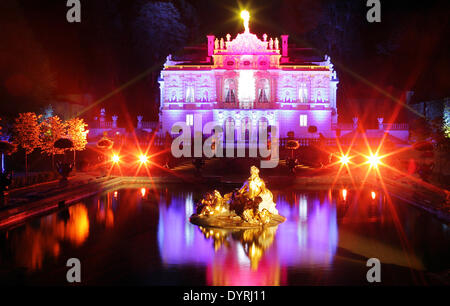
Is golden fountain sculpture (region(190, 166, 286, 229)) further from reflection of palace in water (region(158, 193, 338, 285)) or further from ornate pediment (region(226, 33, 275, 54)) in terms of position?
ornate pediment (region(226, 33, 275, 54))

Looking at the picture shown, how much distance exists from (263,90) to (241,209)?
35406 mm

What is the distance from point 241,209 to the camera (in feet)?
44.9

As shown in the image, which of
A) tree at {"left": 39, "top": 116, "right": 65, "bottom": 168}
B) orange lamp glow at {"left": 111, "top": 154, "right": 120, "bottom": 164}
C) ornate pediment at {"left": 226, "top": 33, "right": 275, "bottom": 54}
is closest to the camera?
tree at {"left": 39, "top": 116, "right": 65, "bottom": 168}

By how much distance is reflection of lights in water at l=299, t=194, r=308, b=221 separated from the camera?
50.2ft

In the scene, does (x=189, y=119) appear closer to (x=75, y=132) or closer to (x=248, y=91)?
(x=248, y=91)

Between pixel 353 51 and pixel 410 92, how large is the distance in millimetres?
11969

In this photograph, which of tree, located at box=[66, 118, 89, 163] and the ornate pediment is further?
the ornate pediment

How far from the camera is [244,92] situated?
1864 inches

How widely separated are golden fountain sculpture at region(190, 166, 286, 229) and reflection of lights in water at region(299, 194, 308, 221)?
3.51 ft

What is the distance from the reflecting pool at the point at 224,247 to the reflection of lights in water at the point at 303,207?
11 cm

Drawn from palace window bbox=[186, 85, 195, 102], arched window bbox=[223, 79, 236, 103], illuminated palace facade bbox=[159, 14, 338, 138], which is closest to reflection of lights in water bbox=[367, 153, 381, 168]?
illuminated palace facade bbox=[159, 14, 338, 138]

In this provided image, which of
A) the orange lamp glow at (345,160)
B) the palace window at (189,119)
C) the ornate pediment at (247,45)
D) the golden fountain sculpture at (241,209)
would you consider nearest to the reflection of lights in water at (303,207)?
the golden fountain sculpture at (241,209)
